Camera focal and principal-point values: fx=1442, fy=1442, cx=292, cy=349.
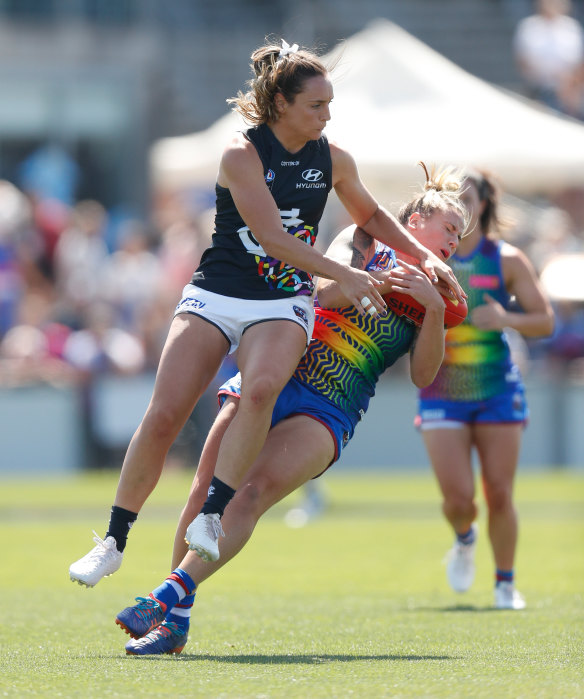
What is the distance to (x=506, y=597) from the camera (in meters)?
7.60

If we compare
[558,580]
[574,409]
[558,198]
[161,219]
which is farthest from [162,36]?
[558,580]

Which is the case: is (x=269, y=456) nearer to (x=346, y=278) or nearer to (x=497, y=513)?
(x=346, y=278)

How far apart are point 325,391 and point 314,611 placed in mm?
1732

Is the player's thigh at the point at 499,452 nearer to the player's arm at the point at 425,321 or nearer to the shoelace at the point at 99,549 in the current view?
the player's arm at the point at 425,321

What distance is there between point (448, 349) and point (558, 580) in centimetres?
181

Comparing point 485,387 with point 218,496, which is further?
point 485,387

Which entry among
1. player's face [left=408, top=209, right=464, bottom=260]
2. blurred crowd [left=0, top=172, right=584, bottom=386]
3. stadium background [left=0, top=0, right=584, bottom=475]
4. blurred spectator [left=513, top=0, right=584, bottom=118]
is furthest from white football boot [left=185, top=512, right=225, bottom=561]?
blurred spectator [left=513, top=0, right=584, bottom=118]

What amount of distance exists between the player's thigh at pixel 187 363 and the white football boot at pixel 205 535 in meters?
0.49

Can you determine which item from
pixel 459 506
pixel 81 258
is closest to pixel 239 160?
pixel 459 506

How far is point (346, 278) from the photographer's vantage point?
5664 mm

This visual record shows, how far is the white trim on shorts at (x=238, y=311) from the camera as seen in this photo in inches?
228

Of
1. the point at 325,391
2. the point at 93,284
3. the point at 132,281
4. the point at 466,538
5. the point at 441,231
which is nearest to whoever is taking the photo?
the point at 325,391

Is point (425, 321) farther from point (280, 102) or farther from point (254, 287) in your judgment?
point (280, 102)

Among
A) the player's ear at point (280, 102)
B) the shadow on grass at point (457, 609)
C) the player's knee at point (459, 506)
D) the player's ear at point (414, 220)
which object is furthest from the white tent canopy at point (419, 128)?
the player's ear at point (280, 102)
